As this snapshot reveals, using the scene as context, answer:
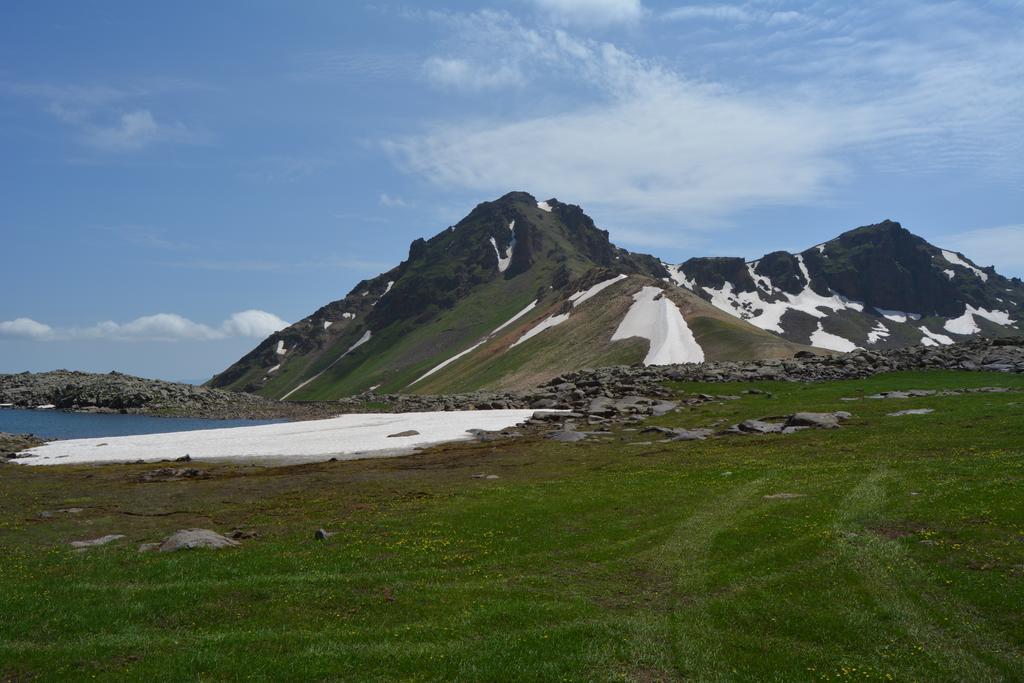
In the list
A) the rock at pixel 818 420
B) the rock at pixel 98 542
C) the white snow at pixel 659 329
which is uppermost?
the white snow at pixel 659 329

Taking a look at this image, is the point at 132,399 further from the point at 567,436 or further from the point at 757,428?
the point at 757,428

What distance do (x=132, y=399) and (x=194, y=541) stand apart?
13900 cm

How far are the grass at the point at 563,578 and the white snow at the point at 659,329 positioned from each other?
86.5 m

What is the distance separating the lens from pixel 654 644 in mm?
18062

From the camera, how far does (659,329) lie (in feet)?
476

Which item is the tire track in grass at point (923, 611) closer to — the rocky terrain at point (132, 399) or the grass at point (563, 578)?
the grass at point (563, 578)

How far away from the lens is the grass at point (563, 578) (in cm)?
1717

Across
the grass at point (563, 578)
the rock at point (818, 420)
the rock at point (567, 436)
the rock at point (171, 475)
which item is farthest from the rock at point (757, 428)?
the rock at point (171, 475)

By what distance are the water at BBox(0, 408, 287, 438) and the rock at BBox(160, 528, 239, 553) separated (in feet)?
279

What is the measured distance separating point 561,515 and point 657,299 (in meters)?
140

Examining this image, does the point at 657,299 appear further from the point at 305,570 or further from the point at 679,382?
the point at 305,570

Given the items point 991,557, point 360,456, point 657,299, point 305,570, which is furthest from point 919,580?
point 657,299

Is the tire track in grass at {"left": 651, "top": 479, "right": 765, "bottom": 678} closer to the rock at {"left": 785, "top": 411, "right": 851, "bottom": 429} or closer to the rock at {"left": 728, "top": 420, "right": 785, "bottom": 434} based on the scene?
the rock at {"left": 728, "top": 420, "right": 785, "bottom": 434}

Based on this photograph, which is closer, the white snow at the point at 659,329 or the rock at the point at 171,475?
the rock at the point at 171,475
